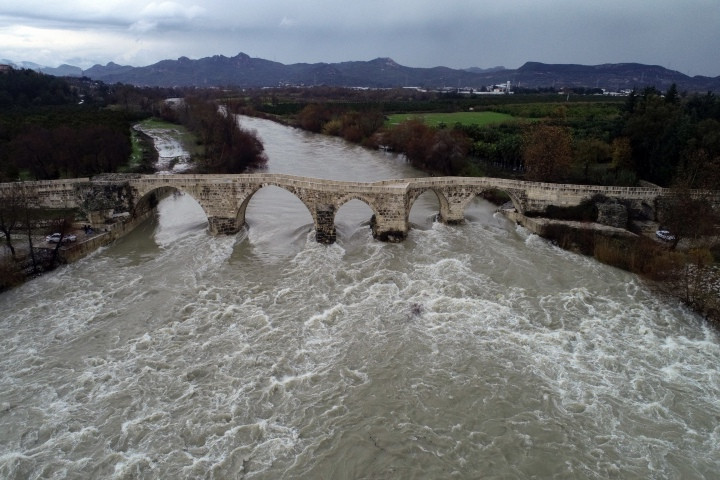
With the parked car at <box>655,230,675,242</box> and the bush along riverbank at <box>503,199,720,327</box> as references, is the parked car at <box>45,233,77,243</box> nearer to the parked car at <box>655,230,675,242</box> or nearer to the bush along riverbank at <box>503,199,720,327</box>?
the bush along riverbank at <box>503,199,720,327</box>

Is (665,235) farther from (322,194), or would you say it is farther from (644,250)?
(322,194)

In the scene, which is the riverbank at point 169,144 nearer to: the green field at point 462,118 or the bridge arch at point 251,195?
the bridge arch at point 251,195

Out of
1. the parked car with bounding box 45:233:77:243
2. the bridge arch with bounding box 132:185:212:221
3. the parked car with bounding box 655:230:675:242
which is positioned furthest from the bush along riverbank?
the parked car with bounding box 45:233:77:243

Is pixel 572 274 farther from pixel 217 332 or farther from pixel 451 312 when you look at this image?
pixel 217 332

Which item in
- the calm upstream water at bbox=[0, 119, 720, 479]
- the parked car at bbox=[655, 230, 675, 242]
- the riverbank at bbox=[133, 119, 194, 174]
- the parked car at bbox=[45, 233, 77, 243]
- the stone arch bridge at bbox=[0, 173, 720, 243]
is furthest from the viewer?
the riverbank at bbox=[133, 119, 194, 174]

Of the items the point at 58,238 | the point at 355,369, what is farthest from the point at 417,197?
the point at 58,238

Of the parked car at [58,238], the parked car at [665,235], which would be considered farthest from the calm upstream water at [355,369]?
the parked car at [665,235]
